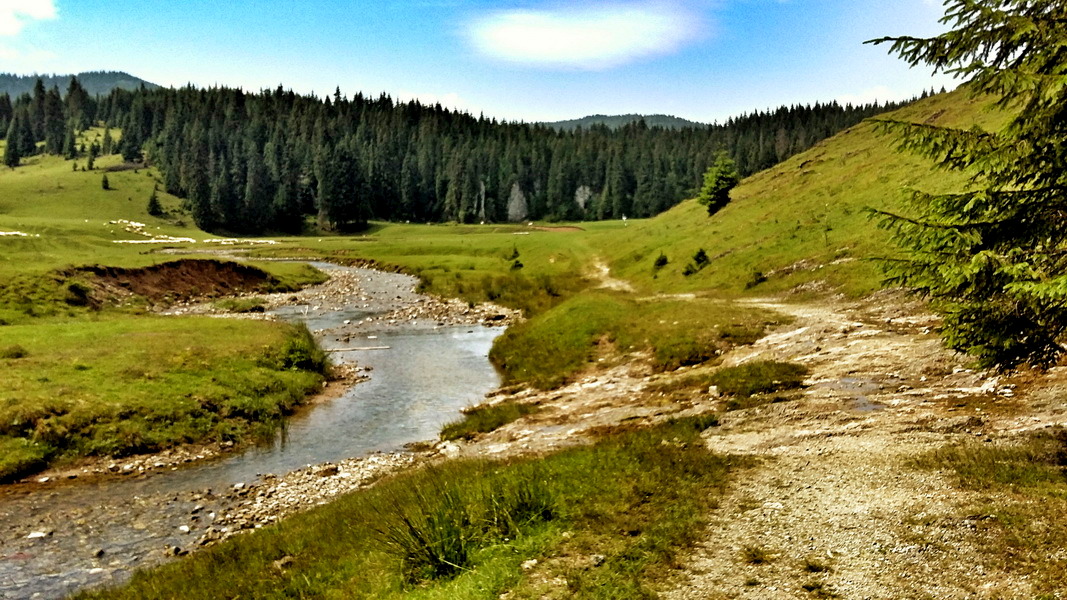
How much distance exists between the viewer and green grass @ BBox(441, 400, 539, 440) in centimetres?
2384

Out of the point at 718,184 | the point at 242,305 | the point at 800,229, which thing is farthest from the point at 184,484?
the point at 718,184

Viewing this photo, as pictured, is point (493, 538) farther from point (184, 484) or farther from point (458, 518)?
point (184, 484)

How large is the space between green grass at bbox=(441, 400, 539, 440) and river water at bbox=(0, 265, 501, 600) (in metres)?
1.10

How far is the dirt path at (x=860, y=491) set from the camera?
8.49 metres

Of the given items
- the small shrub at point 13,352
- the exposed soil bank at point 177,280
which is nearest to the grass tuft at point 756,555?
the small shrub at point 13,352

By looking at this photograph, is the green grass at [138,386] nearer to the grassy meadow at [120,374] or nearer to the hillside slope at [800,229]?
the grassy meadow at [120,374]

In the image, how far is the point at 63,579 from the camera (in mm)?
14164

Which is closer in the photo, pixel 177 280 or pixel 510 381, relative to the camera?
pixel 510 381

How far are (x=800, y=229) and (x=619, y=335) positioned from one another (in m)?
28.7

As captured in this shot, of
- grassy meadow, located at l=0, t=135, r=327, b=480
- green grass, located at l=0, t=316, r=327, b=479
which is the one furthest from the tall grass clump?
grassy meadow, located at l=0, t=135, r=327, b=480

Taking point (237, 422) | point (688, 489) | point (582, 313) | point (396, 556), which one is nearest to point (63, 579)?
point (396, 556)

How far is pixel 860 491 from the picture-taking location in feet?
37.6

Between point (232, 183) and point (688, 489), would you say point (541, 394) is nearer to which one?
point (688, 489)

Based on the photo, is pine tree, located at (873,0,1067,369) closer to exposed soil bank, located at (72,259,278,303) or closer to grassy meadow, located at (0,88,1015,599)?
grassy meadow, located at (0,88,1015,599)
